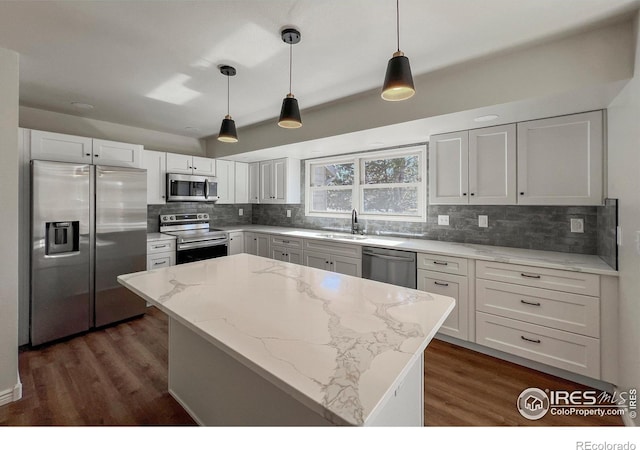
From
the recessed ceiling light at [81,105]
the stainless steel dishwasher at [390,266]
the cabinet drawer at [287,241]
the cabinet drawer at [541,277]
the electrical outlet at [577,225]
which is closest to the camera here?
the cabinet drawer at [541,277]

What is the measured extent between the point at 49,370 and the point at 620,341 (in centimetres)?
421

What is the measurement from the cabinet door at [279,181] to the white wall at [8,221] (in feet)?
9.66

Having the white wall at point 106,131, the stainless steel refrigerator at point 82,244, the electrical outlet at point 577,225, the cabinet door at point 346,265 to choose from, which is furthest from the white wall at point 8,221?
the electrical outlet at point 577,225

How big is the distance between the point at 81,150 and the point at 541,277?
4446mm

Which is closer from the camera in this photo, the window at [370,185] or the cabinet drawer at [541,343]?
the cabinet drawer at [541,343]

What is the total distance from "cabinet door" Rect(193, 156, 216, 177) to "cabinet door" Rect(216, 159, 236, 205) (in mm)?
85

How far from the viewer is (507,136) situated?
256 centimetres

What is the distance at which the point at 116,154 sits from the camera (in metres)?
3.23

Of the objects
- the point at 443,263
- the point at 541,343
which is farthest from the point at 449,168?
the point at 541,343

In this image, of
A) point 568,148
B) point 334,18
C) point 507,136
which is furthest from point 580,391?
point 334,18

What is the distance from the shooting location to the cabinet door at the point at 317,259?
3566 mm

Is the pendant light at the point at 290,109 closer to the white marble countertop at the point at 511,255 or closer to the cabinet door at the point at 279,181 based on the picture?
the white marble countertop at the point at 511,255

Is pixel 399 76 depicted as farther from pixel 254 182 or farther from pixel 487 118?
pixel 254 182
